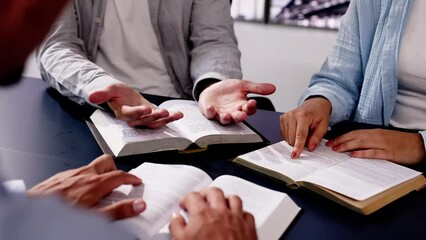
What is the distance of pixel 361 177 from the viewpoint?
3.18 feet

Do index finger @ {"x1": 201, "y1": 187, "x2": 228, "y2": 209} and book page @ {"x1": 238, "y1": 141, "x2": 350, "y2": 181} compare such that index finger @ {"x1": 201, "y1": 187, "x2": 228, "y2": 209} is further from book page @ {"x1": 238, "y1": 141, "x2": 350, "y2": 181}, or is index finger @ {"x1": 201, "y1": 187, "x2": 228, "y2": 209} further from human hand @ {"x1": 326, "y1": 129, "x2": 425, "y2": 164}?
human hand @ {"x1": 326, "y1": 129, "x2": 425, "y2": 164}

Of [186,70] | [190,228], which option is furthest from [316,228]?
[186,70]

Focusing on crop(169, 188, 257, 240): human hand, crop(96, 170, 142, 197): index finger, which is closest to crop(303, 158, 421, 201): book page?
crop(169, 188, 257, 240): human hand

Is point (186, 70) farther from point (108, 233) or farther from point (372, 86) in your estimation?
point (108, 233)

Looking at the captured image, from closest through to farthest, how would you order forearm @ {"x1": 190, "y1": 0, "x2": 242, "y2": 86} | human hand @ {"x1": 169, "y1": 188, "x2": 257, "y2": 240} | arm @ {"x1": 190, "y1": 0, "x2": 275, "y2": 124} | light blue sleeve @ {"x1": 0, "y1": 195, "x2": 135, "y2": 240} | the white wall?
light blue sleeve @ {"x1": 0, "y1": 195, "x2": 135, "y2": 240}, human hand @ {"x1": 169, "y1": 188, "x2": 257, "y2": 240}, arm @ {"x1": 190, "y1": 0, "x2": 275, "y2": 124}, forearm @ {"x1": 190, "y1": 0, "x2": 242, "y2": 86}, the white wall

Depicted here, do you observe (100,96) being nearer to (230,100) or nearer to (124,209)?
(230,100)

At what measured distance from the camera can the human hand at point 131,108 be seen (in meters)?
1.10

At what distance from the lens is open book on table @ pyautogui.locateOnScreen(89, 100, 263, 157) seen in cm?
106

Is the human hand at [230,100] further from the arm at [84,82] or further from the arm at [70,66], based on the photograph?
the arm at [70,66]

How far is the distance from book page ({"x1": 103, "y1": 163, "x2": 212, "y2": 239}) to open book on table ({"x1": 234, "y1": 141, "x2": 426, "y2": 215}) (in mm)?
152

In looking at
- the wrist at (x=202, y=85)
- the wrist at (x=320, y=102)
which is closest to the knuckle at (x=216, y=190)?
the wrist at (x=320, y=102)

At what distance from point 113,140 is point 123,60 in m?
0.57

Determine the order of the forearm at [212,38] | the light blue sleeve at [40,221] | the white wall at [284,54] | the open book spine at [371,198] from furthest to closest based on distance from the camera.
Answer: the white wall at [284,54] → the forearm at [212,38] → the open book spine at [371,198] → the light blue sleeve at [40,221]

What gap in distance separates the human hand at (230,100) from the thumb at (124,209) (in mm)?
431
